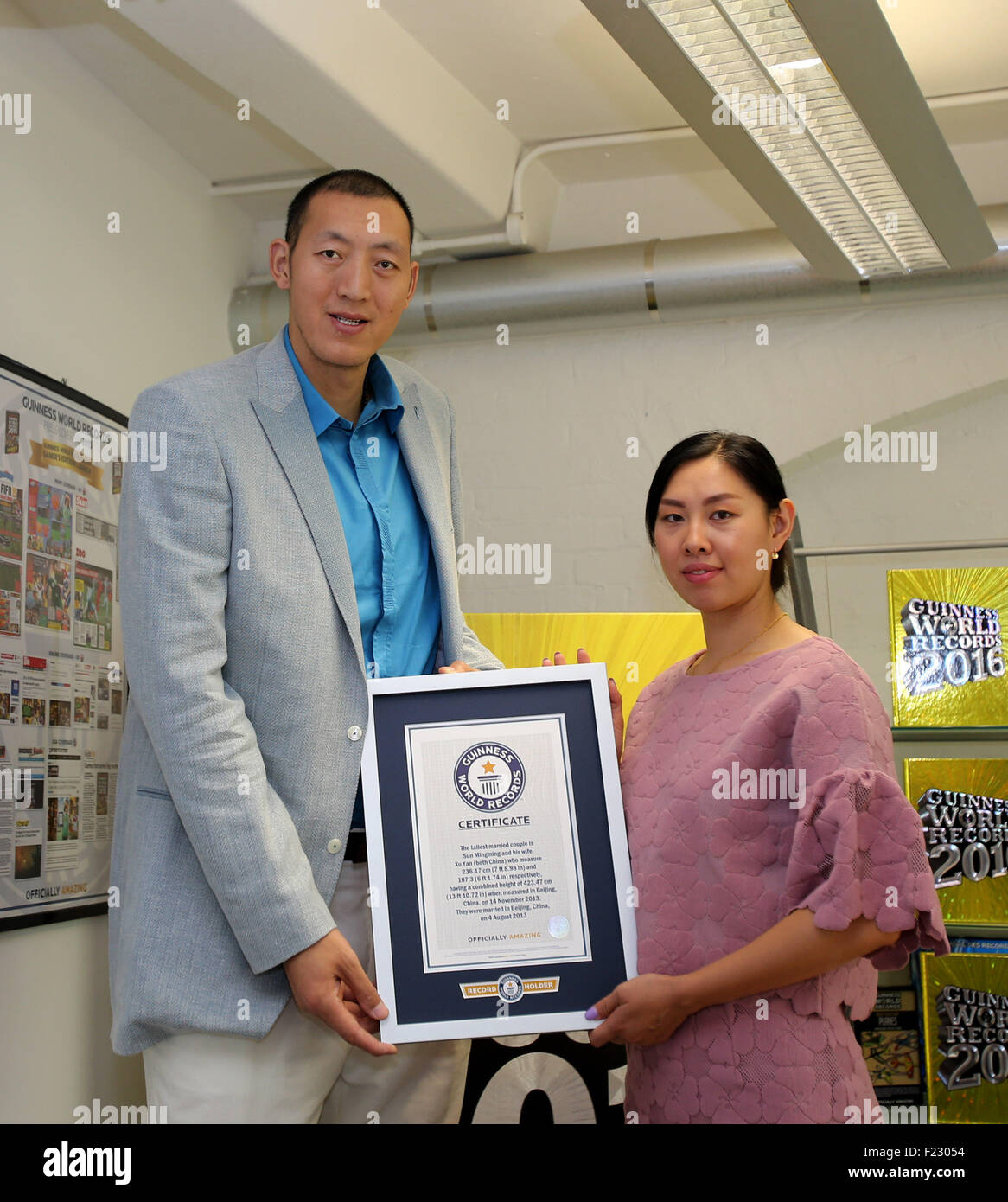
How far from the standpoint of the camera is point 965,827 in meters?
3.02

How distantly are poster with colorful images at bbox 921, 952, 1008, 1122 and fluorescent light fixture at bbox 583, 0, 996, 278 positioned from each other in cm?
191

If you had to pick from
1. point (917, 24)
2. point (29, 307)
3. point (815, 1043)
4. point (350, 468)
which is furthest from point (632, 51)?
point (815, 1043)

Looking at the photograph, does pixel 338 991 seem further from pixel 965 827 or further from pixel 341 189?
pixel 965 827

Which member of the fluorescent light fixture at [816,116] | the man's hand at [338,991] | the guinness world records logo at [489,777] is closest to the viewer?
the man's hand at [338,991]

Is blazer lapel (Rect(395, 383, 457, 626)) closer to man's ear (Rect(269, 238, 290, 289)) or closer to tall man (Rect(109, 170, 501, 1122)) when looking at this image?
tall man (Rect(109, 170, 501, 1122))

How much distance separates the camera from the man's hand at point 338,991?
154 centimetres

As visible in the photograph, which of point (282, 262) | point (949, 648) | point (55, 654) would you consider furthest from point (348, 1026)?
point (949, 648)

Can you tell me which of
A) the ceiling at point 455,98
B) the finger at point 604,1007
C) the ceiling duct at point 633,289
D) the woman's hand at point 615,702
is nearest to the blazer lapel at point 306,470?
the woman's hand at point 615,702

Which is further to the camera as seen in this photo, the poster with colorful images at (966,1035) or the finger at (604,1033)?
the poster with colorful images at (966,1035)

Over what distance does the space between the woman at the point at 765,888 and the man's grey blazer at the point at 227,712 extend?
0.45 metres

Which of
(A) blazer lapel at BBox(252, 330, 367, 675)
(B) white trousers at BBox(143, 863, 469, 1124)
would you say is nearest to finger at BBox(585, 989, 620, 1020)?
(B) white trousers at BBox(143, 863, 469, 1124)

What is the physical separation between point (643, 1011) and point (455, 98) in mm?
2970

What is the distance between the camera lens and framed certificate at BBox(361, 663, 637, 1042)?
5.17 feet

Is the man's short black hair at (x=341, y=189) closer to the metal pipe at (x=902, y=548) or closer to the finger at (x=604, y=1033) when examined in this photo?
the finger at (x=604, y=1033)
